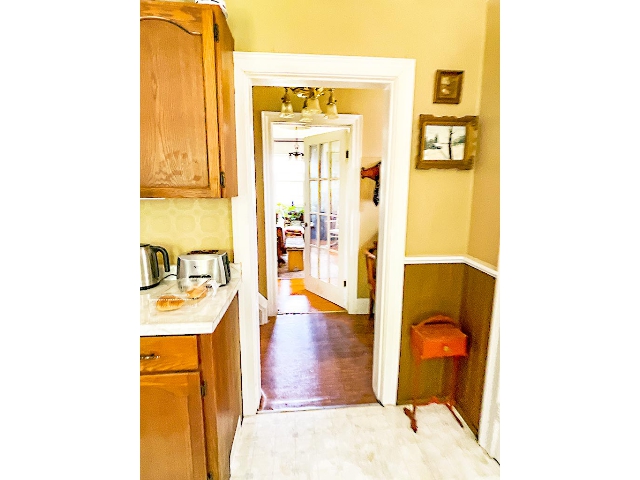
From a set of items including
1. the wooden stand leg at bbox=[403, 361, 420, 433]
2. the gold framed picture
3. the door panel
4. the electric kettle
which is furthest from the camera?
the door panel

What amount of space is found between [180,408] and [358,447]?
102cm

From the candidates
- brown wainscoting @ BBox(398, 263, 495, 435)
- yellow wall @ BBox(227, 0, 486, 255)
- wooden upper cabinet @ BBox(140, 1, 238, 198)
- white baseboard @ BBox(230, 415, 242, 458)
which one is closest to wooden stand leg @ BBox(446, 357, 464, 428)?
brown wainscoting @ BBox(398, 263, 495, 435)

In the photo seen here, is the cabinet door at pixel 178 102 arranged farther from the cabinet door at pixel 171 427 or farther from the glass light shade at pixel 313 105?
the glass light shade at pixel 313 105

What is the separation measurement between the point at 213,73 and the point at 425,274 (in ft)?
5.00

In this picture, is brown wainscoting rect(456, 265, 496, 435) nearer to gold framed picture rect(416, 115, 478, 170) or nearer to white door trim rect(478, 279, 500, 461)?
white door trim rect(478, 279, 500, 461)

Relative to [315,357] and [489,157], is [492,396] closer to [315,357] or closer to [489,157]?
[489,157]

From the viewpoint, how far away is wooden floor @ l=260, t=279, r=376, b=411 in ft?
6.78

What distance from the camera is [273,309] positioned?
3.25 metres

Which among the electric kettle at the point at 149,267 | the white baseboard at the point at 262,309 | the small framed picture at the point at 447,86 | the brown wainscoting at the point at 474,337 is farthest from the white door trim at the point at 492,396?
the white baseboard at the point at 262,309

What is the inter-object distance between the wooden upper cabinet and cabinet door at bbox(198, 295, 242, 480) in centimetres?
63

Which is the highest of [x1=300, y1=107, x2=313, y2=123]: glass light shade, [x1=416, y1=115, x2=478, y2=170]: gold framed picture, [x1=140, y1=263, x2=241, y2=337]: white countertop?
[x1=300, y1=107, x2=313, y2=123]: glass light shade
